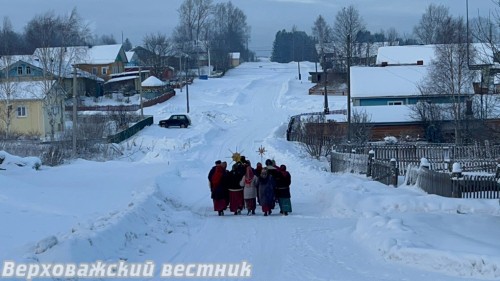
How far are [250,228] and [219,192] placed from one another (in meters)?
3.39

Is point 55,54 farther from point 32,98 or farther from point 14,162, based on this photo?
point 14,162

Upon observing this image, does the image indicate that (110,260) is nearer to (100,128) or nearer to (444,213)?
(444,213)

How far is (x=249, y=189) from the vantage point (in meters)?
19.8

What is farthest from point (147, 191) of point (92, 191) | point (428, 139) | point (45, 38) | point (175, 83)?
point (175, 83)

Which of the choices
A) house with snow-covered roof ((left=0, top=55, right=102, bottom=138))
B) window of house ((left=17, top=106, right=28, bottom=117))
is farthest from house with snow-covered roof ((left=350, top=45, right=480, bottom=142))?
window of house ((left=17, top=106, right=28, bottom=117))

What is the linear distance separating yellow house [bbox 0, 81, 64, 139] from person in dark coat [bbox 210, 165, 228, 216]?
41626 millimetres

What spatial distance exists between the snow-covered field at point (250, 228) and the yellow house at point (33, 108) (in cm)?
3085

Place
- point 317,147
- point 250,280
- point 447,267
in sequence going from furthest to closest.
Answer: point 317,147 < point 447,267 < point 250,280

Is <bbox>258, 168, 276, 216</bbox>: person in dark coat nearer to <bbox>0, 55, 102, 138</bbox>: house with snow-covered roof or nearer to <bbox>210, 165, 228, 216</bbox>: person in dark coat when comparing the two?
<bbox>210, 165, 228, 216</bbox>: person in dark coat

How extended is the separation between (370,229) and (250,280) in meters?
4.64

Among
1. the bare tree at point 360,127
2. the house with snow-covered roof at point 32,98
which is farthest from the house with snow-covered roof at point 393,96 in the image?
the house with snow-covered roof at point 32,98

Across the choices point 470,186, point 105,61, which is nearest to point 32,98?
point 105,61

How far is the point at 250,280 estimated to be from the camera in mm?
10836

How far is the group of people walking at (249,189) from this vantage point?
19.5m
